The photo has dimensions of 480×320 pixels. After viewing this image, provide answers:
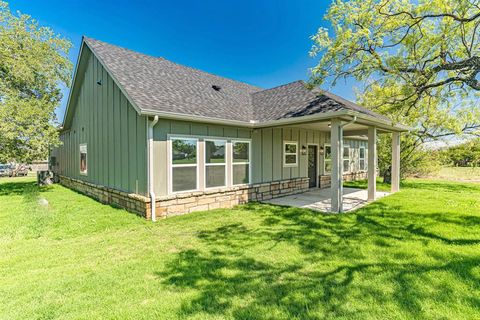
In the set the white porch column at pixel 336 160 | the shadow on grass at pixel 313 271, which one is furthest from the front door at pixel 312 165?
the shadow on grass at pixel 313 271

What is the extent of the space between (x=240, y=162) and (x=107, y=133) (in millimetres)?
4990

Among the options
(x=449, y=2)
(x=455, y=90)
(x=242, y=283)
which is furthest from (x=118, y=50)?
(x=455, y=90)

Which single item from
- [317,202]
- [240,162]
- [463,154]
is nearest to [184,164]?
[240,162]

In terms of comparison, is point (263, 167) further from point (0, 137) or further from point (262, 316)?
point (0, 137)

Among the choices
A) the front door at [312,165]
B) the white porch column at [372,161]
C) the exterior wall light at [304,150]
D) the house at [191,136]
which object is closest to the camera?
the house at [191,136]

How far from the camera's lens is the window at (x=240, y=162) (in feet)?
25.9

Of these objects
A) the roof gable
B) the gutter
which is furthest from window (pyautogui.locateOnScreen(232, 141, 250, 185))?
the roof gable

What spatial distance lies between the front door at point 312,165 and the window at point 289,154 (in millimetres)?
1387

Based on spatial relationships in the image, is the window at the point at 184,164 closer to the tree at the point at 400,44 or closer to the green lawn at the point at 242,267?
the green lawn at the point at 242,267

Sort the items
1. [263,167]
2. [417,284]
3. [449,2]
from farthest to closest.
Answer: [263,167] < [449,2] < [417,284]

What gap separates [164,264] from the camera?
357cm

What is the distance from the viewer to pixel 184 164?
6645 millimetres

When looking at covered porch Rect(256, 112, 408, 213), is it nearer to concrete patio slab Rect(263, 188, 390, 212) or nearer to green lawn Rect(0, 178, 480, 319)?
concrete patio slab Rect(263, 188, 390, 212)

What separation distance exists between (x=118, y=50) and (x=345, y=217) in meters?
10.0
